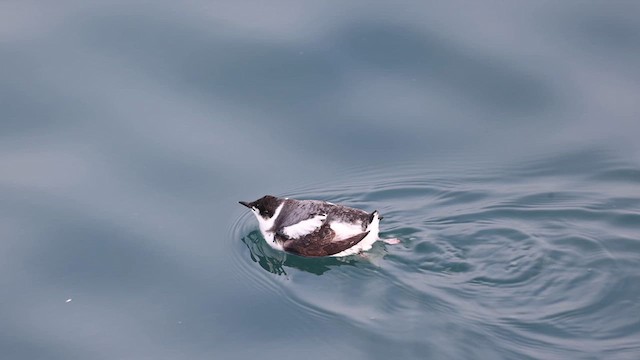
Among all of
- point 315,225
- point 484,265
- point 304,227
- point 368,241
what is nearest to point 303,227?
point 304,227

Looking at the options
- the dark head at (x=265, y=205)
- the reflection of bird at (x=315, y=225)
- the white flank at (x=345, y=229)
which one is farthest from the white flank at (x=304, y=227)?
the dark head at (x=265, y=205)

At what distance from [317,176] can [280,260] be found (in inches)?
44.5

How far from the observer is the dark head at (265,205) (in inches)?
453

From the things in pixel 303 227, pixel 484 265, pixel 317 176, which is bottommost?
pixel 303 227

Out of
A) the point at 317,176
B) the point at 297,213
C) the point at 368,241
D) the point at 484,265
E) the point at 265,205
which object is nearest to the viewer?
the point at 484,265

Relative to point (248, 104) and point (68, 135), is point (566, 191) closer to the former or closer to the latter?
point (248, 104)

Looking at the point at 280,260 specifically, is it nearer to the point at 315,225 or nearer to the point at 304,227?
the point at 304,227

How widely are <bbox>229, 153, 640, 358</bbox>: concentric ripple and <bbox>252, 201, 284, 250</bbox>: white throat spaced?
100mm

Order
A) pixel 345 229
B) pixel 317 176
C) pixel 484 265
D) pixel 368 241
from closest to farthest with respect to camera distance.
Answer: pixel 484 265
pixel 368 241
pixel 345 229
pixel 317 176

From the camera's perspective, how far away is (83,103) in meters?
12.7

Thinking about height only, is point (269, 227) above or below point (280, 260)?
above

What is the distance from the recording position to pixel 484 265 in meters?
10.8

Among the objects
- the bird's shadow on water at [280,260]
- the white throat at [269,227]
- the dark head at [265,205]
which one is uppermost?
the dark head at [265,205]

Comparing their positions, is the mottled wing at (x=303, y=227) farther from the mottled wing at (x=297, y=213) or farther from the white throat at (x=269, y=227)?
the white throat at (x=269, y=227)
